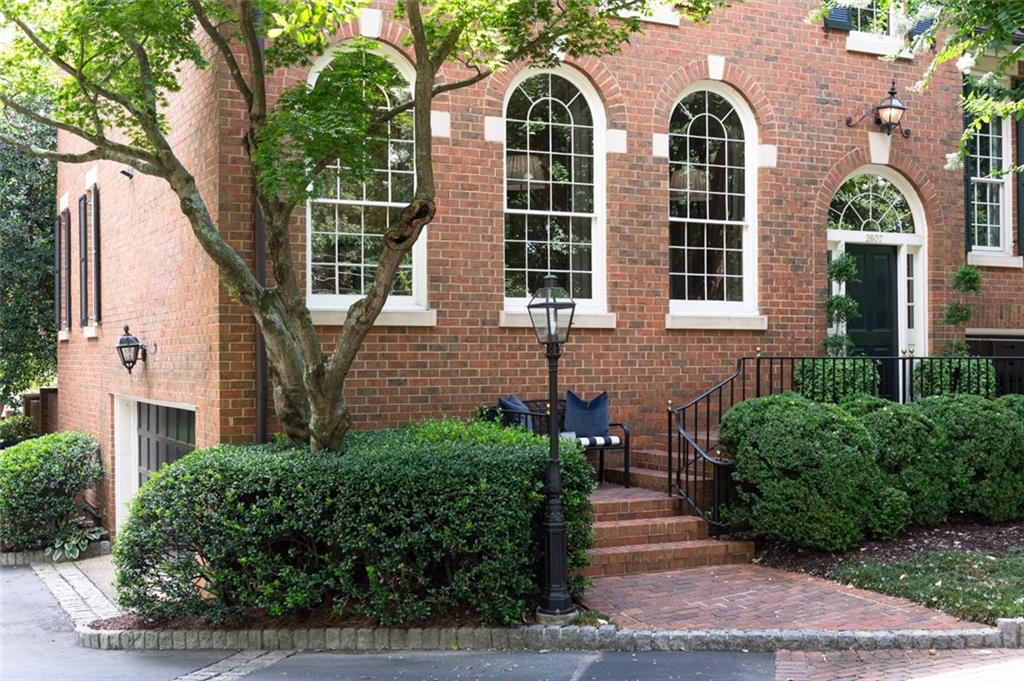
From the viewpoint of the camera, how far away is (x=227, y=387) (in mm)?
9586

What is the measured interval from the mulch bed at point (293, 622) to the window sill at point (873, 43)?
9159 mm

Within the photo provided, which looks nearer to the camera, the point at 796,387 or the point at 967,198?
the point at 796,387

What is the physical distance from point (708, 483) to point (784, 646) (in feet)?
9.96

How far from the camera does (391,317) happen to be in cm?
1030

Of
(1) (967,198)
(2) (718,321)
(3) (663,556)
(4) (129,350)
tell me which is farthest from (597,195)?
(4) (129,350)

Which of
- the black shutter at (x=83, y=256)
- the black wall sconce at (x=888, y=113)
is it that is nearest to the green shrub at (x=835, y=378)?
the black wall sconce at (x=888, y=113)

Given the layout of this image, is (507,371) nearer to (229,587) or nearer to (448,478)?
(448,478)

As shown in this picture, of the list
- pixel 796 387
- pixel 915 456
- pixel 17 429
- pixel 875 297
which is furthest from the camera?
pixel 17 429

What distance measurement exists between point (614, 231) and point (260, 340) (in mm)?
4244

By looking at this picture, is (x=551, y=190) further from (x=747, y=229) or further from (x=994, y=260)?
(x=994, y=260)

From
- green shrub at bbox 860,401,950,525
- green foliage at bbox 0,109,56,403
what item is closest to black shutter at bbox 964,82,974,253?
green shrub at bbox 860,401,950,525

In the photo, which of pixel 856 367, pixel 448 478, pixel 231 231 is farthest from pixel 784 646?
pixel 231 231

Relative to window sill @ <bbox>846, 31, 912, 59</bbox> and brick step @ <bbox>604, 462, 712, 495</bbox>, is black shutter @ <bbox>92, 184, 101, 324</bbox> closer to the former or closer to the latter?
brick step @ <bbox>604, 462, 712, 495</bbox>

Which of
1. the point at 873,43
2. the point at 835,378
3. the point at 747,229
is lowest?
the point at 835,378
